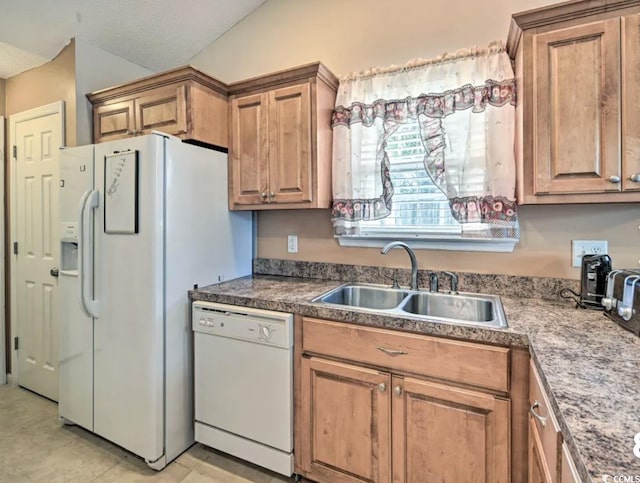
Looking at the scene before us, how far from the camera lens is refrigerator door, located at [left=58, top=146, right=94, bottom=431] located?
78.5 inches

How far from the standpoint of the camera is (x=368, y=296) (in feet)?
6.74

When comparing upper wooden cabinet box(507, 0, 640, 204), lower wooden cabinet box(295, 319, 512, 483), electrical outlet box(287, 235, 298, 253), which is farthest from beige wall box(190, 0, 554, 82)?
lower wooden cabinet box(295, 319, 512, 483)

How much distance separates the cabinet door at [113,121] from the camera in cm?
220

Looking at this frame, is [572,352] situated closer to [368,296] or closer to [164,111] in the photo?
[368,296]

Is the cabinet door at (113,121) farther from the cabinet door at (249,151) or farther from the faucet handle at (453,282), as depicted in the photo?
the faucet handle at (453,282)

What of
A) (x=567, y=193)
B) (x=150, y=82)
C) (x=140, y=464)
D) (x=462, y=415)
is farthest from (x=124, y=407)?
(x=567, y=193)

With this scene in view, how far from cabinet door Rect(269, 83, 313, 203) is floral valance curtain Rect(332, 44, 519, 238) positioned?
197 mm

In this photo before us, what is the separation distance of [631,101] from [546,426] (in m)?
1.25

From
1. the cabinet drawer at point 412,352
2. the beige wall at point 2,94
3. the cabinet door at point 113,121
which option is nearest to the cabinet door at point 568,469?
the cabinet drawer at point 412,352

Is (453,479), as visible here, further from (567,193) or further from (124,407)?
(124,407)

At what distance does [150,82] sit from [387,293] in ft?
6.16

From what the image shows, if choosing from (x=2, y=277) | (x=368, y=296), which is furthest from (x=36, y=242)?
(x=368, y=296)

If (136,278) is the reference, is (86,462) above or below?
below

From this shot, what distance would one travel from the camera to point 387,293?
78.0 inches
